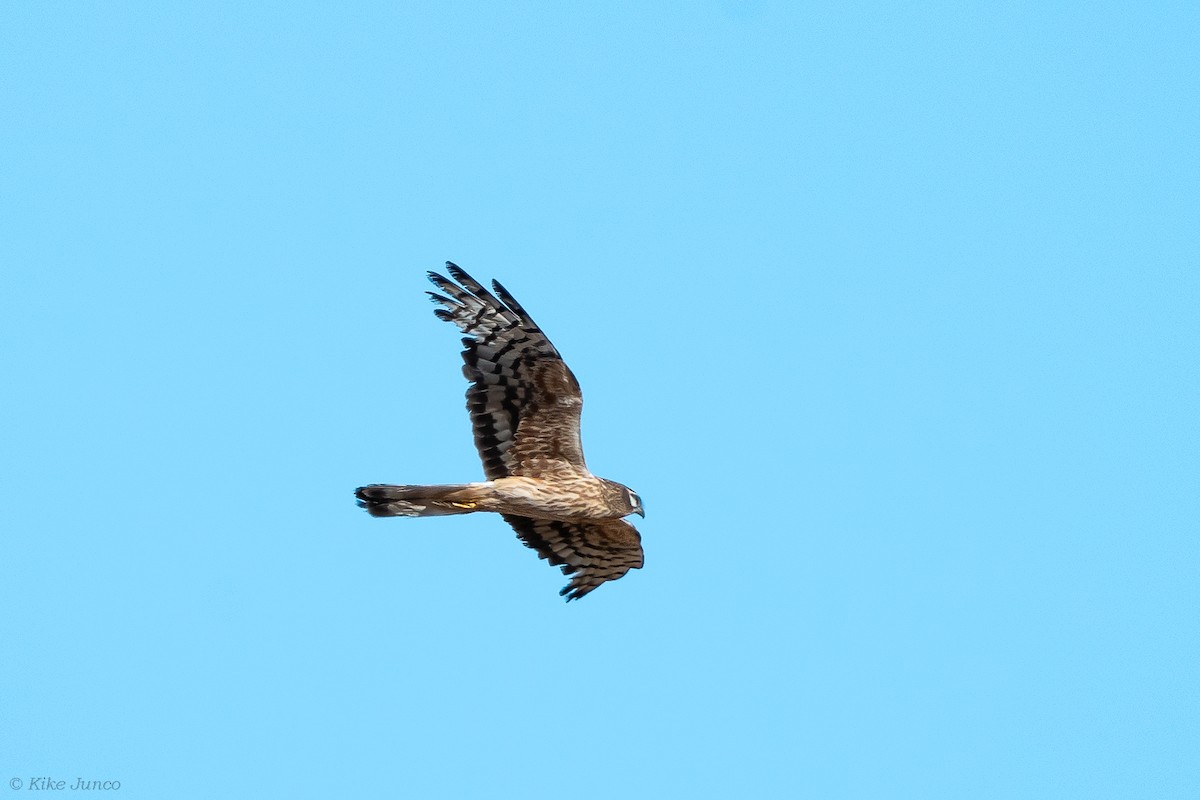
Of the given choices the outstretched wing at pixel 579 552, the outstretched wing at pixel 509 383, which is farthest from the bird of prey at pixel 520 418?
the outstretched wing at pixel 579 552

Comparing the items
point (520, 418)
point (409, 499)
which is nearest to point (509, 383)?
point (520, 418)

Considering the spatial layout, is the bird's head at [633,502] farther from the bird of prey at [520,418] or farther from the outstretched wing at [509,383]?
the outstretched wing at [509,383]

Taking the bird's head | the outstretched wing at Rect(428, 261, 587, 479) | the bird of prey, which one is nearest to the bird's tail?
the bird of prey

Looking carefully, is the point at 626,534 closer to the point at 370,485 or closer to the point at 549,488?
the point at 549,488

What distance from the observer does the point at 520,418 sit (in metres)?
12.4

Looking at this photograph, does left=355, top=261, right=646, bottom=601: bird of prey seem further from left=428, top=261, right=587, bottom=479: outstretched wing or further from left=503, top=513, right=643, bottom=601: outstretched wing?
left=503, top=513, right=643, bottom=601: outstretched wing

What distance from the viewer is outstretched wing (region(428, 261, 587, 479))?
12.1 m

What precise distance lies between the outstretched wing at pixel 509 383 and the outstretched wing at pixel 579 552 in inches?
43.0

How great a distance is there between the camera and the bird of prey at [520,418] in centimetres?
1212

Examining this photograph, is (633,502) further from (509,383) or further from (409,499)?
(409,499)

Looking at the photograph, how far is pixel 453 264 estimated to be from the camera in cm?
1230

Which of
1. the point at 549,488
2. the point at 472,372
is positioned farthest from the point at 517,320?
the point at 549,488

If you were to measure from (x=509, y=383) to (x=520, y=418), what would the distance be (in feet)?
1.00

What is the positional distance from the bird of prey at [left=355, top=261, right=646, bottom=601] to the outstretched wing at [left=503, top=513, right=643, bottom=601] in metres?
0.67
